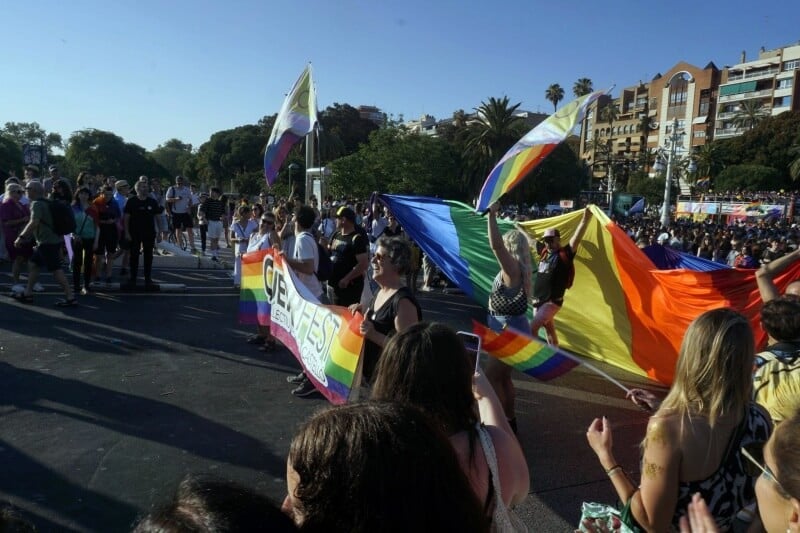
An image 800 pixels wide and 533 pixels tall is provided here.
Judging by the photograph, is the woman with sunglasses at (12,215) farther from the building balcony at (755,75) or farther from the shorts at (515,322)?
the building balcony at (755,75)

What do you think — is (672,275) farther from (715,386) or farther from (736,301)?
(715,386)

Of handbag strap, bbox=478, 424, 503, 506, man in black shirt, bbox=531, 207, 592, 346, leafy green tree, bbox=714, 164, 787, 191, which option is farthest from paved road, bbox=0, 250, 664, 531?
leafy green tree, bbox=714, 164, 787, 191

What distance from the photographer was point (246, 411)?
4961 millimetres

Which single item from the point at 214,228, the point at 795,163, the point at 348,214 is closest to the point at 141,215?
the point at 348,214

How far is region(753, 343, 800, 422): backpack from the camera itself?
2.77m

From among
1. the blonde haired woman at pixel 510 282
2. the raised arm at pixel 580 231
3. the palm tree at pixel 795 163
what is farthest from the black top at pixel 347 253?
the palm tree at pixel 795 163

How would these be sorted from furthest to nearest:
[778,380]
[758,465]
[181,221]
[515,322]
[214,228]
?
1. [181,221]
2. [214,228]
3. [515,322]
4. [778,380]
5. [758,465]

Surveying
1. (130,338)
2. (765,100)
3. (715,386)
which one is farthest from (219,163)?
(765,100)

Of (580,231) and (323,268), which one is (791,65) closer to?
(580,231)

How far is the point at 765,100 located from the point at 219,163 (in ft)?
251

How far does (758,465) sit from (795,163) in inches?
2697

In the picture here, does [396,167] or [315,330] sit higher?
[396,167]

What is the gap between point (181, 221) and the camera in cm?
1487

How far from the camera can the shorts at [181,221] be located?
14852 millimetres
